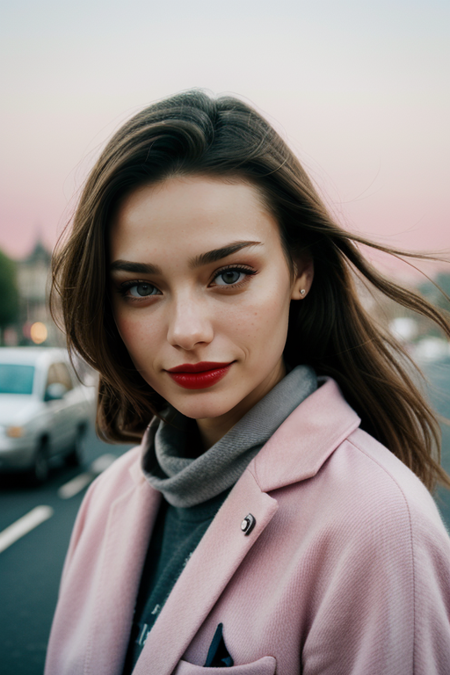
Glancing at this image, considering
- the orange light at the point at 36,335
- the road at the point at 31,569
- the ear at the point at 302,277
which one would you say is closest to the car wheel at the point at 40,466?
the road at the point at 31,569

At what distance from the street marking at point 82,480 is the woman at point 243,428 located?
19.2ft

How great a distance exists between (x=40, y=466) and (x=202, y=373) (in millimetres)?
7032

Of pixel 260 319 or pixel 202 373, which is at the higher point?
pixel 260 319

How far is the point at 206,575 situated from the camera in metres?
1.33

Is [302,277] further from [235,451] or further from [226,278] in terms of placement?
[235,451]

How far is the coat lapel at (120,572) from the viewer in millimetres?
1562

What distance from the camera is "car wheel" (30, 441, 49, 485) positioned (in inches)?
298

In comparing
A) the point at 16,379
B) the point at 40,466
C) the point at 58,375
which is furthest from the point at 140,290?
the point at 58,375

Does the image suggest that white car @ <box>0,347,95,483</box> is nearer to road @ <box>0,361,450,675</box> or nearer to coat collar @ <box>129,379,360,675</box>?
road @ <box>0,361,450,675</box>

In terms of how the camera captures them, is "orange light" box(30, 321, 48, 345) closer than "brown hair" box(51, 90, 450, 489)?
No

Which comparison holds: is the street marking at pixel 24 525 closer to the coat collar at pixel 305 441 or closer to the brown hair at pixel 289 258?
the brown hair at pixel 289 258

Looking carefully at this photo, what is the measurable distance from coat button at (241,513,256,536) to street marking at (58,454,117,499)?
639 cm

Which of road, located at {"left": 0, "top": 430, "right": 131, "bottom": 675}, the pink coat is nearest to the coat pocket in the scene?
the pink coat

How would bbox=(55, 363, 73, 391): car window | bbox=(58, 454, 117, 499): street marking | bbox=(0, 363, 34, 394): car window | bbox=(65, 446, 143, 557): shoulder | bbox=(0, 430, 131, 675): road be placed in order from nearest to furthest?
bbox=(65, 446, 143, 557): shoulder, bbox=(0, 430, 131, 675): road, bbox=(58, 454, 117, 499): street marking, bbox=(0, 363, 34, 394): car window, bbox=(55, 363, 73, 391): car window
